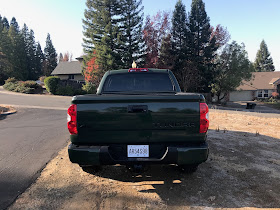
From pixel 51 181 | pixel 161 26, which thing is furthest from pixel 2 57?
pixel 51 181

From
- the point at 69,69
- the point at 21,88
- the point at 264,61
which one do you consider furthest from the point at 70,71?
the point at 264,61

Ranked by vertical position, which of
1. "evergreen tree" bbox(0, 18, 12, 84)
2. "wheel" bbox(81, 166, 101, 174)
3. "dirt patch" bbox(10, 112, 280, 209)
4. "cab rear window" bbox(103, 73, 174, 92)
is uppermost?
"evergreen tree" bbox(0, 18, 12, 84)

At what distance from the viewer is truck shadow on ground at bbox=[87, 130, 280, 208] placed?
2.87m

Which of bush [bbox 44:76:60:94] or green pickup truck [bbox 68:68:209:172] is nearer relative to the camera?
green pickup truck [bbox 68:68:209:172]

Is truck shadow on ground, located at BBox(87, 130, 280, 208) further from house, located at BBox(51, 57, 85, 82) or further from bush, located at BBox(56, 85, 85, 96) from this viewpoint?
house, located at BBox(51, 57, 85, 82)

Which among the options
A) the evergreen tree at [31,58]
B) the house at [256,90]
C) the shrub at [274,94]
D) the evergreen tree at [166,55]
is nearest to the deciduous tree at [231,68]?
the evergreen tree at [166,55]

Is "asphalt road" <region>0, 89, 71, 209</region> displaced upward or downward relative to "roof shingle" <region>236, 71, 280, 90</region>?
downward

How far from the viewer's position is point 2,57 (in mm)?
47469

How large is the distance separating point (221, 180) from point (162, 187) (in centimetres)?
114

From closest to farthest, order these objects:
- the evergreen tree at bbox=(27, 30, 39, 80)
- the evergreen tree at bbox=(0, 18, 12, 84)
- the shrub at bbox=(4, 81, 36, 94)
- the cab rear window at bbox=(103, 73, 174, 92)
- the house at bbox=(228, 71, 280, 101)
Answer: the cab rear window at bbox=(103, 73, 174, 92) < the shrub at bbox=(4, 81, 36, 94) < the house at bbox=(228, 71, 280, 101) < the evergreen tree at bbox=(0, 18, 12, 84) < the evergreen tree at bbox=(27, 30, 39, 80)

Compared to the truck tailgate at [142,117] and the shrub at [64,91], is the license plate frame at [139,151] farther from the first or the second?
the shrub at [64,91]

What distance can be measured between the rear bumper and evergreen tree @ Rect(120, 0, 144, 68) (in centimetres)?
2384

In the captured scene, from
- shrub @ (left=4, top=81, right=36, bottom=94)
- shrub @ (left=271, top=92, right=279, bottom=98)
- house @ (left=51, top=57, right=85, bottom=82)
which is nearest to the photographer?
shrub @ (left=4, top=81, right=36, bottom=94)

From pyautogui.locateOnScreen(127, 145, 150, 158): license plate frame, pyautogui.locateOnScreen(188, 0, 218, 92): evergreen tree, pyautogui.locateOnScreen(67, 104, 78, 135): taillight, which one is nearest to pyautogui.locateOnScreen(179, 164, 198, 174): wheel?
pyautogui.locateOnScreen(127, 145, 150, 158): license plate frame
